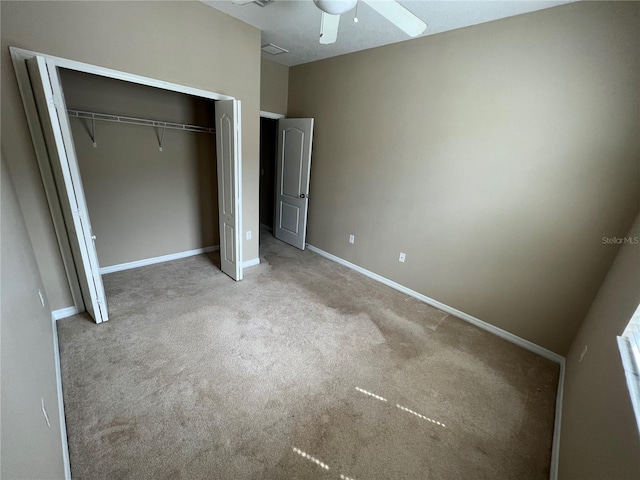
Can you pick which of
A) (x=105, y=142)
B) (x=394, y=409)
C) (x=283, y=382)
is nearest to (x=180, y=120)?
(x=105, y=142)

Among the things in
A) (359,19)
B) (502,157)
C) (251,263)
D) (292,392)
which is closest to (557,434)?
(292,392)

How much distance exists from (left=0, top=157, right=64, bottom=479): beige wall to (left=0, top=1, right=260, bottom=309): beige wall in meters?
0.50

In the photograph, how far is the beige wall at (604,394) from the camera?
3.34 feet

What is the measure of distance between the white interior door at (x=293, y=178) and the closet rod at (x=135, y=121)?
3.67 feet

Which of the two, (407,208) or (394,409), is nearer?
(394,409)

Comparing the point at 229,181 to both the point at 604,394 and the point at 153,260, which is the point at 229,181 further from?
the point at 604,394

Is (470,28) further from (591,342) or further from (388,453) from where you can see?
(388,453)

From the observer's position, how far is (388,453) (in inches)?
61.2

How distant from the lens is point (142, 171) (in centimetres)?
328

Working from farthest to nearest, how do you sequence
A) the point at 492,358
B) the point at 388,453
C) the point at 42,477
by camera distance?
the point at 492,358 < the point at 388,453 < the point at 42,477

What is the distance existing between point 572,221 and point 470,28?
190 cm

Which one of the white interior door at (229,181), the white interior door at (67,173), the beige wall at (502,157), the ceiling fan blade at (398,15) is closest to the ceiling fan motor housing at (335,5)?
the ceiling fan blade at (398,15)

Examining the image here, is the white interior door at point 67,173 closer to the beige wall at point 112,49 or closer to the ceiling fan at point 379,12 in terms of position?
the beige wall at point 112,49

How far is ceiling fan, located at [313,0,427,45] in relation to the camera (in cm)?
154
